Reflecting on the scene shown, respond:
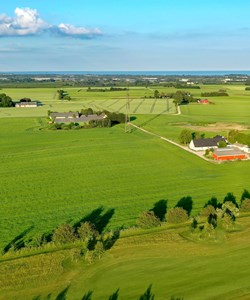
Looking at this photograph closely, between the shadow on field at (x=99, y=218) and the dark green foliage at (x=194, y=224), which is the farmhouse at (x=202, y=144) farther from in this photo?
the dark green foliage at (x=194, y=224)

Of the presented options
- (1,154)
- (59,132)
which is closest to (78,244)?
(1,154)

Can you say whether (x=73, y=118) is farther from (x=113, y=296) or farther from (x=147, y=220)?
(x=113, y=296)

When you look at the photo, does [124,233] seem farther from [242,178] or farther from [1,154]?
[1,154]

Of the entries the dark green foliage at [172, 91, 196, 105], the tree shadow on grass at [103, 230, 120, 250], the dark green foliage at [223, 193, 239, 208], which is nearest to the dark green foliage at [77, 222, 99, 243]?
the tree shadow on grass at [103, 230, 120, 250]

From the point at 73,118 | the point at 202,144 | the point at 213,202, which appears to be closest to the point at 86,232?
the point at 213,202

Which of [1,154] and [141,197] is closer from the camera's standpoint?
[141,197]

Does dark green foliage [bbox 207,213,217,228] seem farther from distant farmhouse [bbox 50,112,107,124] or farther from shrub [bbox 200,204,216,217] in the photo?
distant farmhouse [bbox 50,112,107,124]

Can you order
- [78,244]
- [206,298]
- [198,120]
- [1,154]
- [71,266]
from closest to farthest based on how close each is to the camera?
[206,298] < [71,266] < [78,244] < [1,154] < [198,120]
